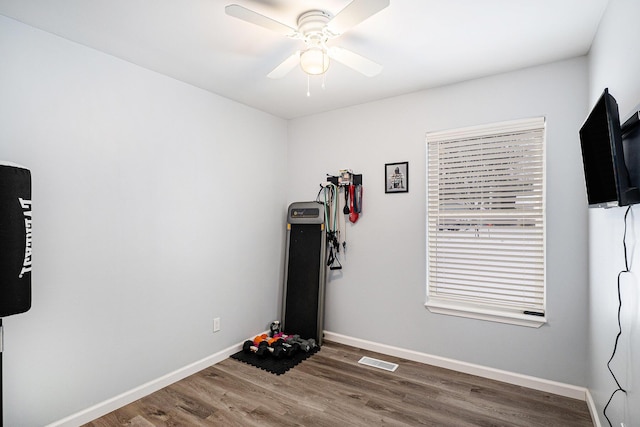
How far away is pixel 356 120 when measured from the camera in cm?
370

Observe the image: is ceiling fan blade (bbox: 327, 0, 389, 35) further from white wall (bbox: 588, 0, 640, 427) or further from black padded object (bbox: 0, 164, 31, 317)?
black padded object (bbox: 0, 164, 31, 317)

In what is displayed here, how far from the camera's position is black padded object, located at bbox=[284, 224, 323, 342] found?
3766 mm

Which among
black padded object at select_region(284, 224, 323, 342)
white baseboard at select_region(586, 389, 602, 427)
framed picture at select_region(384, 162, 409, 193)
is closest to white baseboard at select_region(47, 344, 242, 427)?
black padded object at select_region(284, 224, 323, 342)

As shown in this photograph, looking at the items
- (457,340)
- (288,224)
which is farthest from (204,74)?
(457,340)

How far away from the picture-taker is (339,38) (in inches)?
92.1

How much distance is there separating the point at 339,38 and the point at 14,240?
218 centimetres

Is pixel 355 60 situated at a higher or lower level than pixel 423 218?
higher

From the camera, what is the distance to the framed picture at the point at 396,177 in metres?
3.36

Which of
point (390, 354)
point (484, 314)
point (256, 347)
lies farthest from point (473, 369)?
A: point (256, 347)

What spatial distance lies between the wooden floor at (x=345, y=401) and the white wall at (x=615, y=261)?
1.56ft

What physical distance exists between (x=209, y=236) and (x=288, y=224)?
104 centimetres

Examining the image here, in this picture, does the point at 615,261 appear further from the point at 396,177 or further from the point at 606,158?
the point at 396,177

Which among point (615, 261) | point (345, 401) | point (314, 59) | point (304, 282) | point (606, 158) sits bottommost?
point (345, 401)

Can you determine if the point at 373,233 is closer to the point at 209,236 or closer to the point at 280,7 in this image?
the point at 209,236
